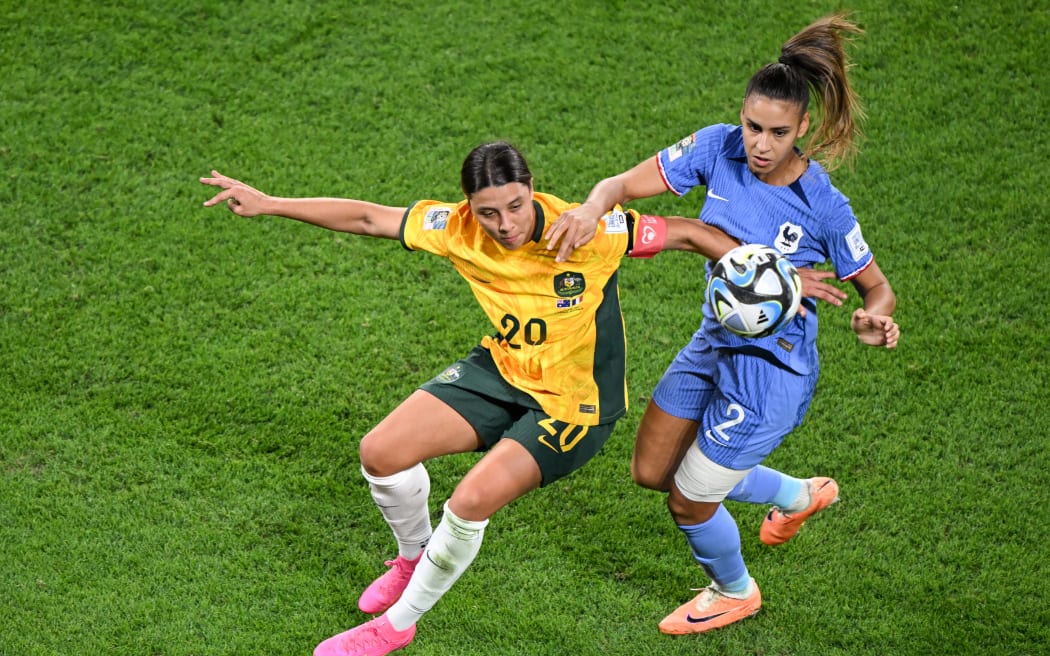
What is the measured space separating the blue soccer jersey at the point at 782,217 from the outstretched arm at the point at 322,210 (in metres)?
1.17

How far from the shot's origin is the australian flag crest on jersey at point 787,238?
437 centimetres

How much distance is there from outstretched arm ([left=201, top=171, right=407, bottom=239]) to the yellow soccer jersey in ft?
0.28

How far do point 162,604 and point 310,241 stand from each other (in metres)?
2.51

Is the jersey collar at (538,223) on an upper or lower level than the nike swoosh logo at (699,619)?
upper

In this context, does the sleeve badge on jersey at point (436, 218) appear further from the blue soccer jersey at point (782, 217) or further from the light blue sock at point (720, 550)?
the light blue sock at point (720, 550)

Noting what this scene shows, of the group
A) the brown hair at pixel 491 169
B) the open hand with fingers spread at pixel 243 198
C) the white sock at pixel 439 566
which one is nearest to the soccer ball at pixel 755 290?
the brown hair at pixel 491 169

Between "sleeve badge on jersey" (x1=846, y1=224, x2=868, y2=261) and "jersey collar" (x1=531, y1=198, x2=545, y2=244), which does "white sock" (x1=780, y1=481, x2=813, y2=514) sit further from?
"jersey collar" (x1=531, y1=198, x2=545, y2=244)

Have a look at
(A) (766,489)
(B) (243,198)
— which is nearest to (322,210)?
(B) (243,198)

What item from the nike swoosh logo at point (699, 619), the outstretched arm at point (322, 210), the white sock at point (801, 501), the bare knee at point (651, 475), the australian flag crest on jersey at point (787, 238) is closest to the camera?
the australian flag crest on jersey at point (787, 238)

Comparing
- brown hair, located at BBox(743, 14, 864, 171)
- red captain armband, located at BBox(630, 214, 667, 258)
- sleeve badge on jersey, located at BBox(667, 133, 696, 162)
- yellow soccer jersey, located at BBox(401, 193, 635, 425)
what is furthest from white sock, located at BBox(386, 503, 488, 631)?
brown hair, located at BBox(743, 14, 864, 171)

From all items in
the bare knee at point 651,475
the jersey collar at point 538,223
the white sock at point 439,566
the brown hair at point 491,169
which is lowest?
the white sock at point 439,566

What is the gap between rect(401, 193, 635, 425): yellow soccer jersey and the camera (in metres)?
4.41

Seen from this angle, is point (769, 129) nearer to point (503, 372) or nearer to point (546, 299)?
point (546, 299)

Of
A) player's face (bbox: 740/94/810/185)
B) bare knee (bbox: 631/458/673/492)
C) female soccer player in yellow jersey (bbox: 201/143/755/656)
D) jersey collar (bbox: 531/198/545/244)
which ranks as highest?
player's face (bbox: 740/94/810/185)
